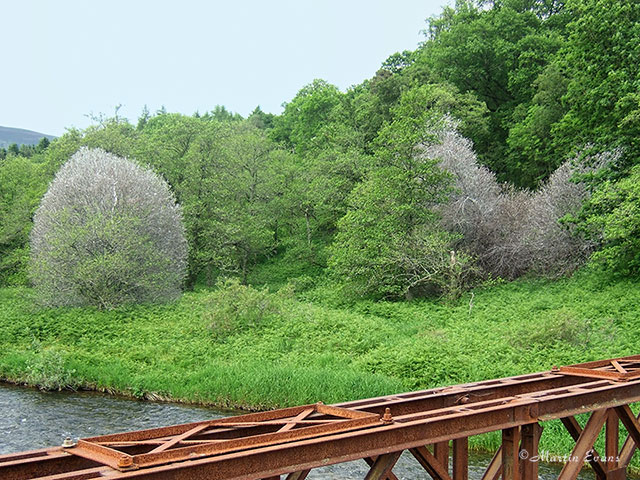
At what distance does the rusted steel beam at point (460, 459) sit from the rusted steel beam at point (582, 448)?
1.15m

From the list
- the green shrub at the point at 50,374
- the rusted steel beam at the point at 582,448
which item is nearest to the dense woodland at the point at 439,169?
the green shrub at the point at 50,374

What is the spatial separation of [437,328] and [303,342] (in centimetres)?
577

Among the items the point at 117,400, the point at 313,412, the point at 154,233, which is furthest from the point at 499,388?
the point at 154,233

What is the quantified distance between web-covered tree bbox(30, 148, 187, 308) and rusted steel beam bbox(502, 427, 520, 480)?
29176mm

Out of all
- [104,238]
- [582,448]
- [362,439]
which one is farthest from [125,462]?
[104,238]

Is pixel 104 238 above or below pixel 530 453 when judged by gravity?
above

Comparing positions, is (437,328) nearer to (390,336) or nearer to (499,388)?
(390,336)

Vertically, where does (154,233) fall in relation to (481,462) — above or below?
above

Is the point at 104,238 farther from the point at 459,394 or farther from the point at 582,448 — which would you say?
the point at 582,448

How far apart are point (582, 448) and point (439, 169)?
102ft

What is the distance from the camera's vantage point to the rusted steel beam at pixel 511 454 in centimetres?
746

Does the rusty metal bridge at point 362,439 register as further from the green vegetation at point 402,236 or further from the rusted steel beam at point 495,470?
the green vegetation at point 402,236

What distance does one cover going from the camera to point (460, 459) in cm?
823

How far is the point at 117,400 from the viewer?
22.3 meters
